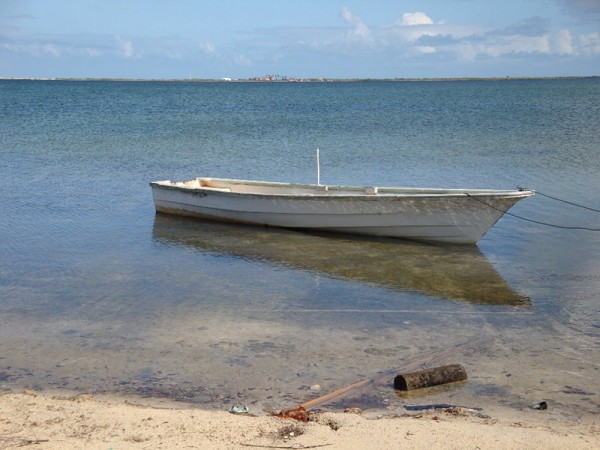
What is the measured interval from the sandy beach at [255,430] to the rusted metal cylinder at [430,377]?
0.55 m

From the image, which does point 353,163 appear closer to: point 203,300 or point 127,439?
point 203,300

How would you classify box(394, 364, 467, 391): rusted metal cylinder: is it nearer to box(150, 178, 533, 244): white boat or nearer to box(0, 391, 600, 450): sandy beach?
box(0, 391, 600, 450): sandy beach

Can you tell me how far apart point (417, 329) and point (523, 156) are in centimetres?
1973

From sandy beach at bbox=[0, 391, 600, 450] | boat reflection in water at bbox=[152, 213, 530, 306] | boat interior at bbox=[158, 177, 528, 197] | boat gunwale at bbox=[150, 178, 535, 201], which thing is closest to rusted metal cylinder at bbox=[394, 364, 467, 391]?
sandy beach at bbox=[0, 391, 600, 450]

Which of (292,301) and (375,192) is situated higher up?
(375,192)

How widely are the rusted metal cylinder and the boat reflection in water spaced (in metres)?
3.23

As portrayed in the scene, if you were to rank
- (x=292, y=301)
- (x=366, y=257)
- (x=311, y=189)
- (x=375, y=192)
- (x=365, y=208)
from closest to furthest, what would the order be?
(x=292, y=301) → (x=366, y=257) → (x=365, y=208) → (x=375, y=192) → (x=311, y=189)

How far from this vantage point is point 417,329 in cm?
977

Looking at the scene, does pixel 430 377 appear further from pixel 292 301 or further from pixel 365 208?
pixel 365 208

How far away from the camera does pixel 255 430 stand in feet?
21.6

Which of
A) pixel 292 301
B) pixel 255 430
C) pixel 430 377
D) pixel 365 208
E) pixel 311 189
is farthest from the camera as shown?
pixel 311 189

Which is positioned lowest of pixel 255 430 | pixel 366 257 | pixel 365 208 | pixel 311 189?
pixel 255 430

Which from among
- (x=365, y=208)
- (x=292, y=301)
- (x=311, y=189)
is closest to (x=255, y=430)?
(x=292, y=301)

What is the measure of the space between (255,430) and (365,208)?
863cm
